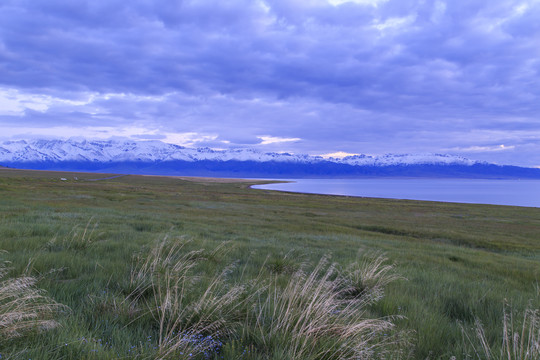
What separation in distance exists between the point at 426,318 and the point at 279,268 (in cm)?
316

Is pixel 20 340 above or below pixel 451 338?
above

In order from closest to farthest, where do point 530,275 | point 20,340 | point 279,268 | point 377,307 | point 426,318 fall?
point 20,340 → point 426,318 → point 377,307 → point 279,268 → point 530,275

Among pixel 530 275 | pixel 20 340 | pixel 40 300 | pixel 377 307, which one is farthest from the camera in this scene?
pixel 530 275

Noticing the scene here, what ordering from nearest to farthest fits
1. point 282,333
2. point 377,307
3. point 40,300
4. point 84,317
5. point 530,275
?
1. point 282,333
2. point 84,317
3. point 40,300
4. point 377,307
5. point 530,275

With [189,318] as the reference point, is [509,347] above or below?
below

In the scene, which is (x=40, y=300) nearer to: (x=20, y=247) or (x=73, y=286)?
(x=73, y=286)

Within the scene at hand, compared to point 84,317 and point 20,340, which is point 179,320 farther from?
point 20,340

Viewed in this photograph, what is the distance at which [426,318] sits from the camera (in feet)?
13.7

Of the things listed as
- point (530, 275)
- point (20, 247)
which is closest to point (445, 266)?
point (530, 275)

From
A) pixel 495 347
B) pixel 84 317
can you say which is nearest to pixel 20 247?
pixel 84 317

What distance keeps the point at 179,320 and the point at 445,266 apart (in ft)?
28.7

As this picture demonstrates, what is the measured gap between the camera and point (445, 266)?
9352mm

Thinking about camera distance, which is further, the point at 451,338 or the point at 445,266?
the point at 445,266

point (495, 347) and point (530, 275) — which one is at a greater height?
point (495, 347)
